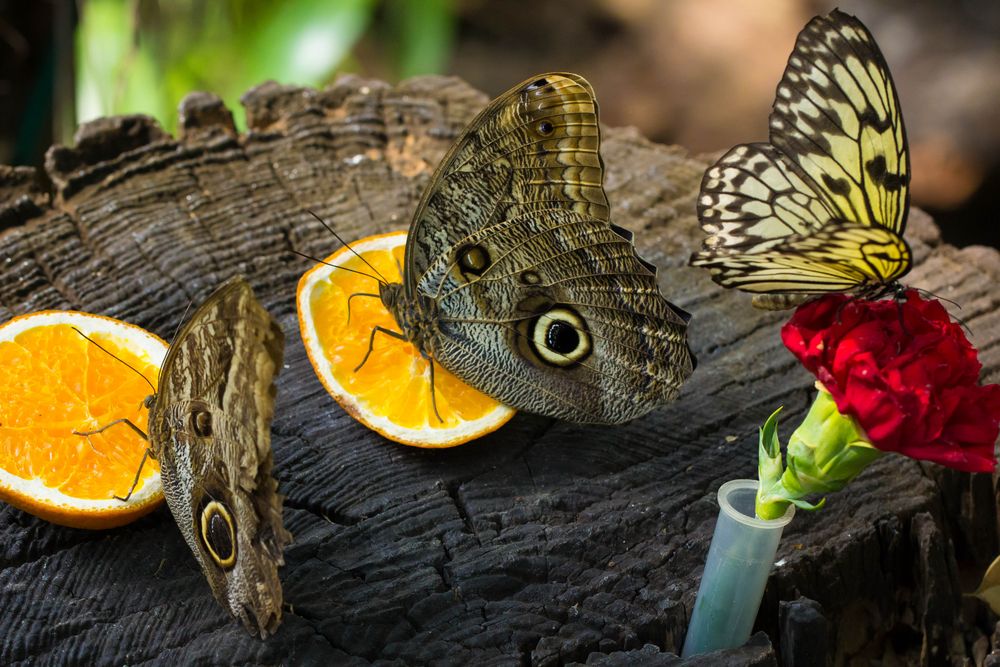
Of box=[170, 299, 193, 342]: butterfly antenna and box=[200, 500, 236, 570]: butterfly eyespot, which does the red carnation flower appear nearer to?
box=[200, 500, 236, 570]: butterfly eyespot

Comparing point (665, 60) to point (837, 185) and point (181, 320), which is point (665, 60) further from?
point (181, 320)

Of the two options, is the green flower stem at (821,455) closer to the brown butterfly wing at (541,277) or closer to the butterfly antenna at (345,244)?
the brown butterfly wing at (541,277)

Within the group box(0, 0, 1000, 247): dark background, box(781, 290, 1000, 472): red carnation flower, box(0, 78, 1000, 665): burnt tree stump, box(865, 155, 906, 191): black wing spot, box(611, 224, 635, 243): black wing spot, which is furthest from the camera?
box(0, 0, 1000, 247): dark background

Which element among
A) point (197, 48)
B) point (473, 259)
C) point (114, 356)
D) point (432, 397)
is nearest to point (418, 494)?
point (432, 397)

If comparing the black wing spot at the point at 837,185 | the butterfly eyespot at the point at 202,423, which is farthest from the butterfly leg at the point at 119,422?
the black wing spot at the point at 837,185

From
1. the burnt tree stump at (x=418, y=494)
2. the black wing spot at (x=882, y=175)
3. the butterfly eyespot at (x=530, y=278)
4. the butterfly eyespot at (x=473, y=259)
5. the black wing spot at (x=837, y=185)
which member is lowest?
the burnt tree stump at (x=418, y=494)

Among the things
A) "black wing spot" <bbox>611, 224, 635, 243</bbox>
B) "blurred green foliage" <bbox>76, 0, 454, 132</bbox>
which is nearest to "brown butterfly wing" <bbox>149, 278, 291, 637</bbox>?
"black wing spot" <bbox>611, 224, 635, 243</bbox>
